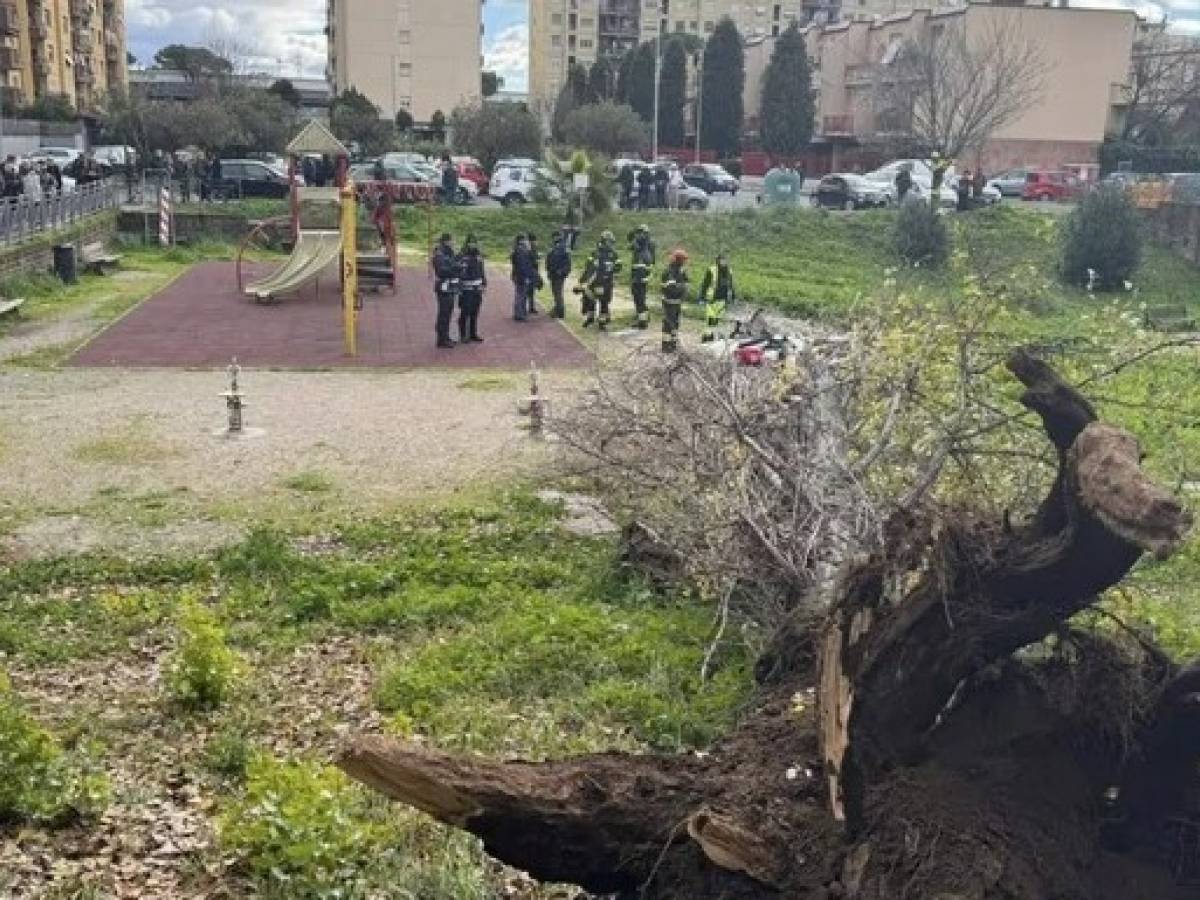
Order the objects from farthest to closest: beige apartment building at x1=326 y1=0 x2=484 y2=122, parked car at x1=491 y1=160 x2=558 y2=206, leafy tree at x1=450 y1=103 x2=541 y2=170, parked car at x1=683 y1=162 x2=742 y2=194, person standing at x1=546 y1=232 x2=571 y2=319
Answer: beige apartment building at x1=326 y1=0 x2=484 y2=122 → leafy tree at x1=450 y1=103 x2=541 y2=170 → parked car at x1=683 y1=162 x2=742 y2=194 → parked car at x1=491 y1=160 x2=558 y2=206 → person standing at x1=546 y1=232 x2=571 y2=319

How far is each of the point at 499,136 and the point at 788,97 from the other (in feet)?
59.7

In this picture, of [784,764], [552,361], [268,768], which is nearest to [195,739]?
[268,768]

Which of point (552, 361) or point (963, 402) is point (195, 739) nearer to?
point (963, 402)

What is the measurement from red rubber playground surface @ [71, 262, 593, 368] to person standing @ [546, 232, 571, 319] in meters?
0.29

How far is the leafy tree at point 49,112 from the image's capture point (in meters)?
51.6

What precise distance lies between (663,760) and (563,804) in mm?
556

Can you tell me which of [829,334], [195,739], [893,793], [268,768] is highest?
[829,334]

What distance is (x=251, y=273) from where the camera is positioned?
85.9ft

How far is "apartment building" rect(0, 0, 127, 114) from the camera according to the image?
53656 millimetres

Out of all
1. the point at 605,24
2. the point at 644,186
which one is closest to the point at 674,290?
the point at 644,186

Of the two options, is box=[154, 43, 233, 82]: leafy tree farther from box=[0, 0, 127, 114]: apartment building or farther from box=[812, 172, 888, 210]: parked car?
box=[812, 172, 888, 210]: parked car

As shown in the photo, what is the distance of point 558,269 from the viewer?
20734mm

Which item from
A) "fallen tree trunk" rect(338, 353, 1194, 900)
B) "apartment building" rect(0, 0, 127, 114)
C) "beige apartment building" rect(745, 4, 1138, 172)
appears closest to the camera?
"fallen tree trunk" rect(338, 353, 1194, 900)

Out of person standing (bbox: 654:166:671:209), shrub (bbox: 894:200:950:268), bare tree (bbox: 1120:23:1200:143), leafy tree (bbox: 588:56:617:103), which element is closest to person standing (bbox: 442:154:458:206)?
person standing (bbox: 654:166:671:209)
